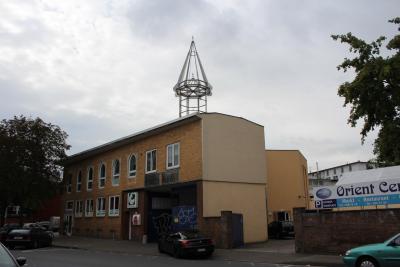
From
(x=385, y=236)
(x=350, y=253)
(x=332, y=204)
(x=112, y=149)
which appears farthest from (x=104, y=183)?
(x=350, y=253)

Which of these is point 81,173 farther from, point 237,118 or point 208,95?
point 237,118

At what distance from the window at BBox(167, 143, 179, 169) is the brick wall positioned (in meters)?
10.7

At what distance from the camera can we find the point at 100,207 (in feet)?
125

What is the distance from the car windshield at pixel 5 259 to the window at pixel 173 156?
2175 cm

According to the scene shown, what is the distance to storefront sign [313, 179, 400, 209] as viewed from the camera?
18000 millimetres

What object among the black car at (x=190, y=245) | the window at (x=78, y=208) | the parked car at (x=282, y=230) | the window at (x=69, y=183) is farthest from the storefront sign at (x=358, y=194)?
the window at (x=69, y=183)

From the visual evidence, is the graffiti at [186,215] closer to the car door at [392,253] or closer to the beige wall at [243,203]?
the beige wall at [243,203]

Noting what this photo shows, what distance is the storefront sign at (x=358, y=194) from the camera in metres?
18.0

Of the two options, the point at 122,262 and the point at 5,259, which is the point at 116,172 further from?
the point at 5,259

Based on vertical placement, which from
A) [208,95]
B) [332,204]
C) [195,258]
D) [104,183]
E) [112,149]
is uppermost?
[208,95]

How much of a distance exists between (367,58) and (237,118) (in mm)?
9467

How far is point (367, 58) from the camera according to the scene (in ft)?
74.7

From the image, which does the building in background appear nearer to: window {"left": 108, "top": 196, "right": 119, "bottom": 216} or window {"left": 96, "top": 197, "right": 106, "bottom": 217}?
window {"left": 96, "top": 197, "right": 106, "bottom": 217}

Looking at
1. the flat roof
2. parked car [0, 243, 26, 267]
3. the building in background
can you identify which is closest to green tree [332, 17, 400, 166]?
the flat roof
